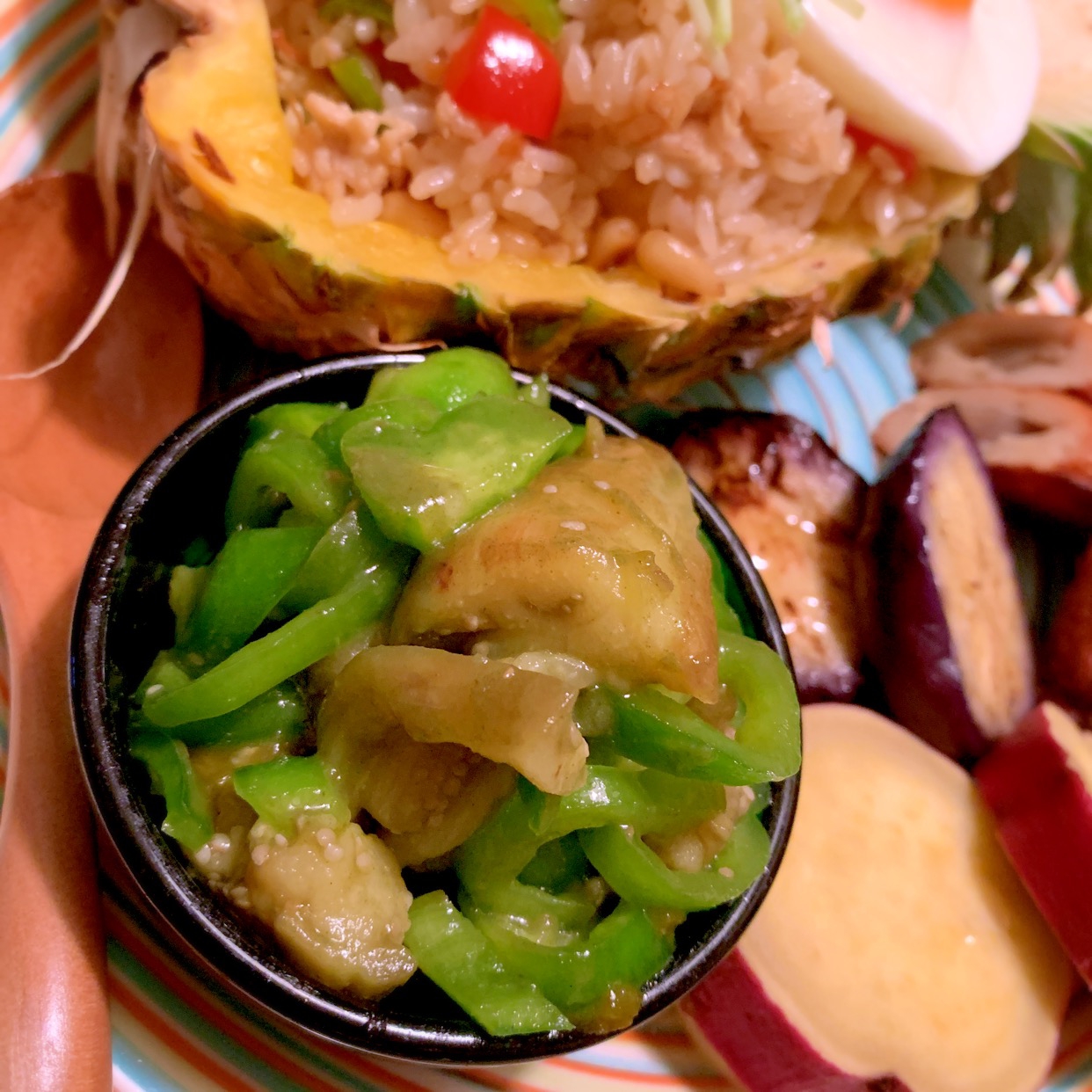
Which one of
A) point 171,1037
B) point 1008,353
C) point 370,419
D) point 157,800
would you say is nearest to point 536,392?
Result: point 370,419

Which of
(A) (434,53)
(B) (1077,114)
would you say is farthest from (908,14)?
(A) (434,53)

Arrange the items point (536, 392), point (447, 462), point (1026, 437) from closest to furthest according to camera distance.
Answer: point (447, 462), point (536, 392), point (1026, 437)

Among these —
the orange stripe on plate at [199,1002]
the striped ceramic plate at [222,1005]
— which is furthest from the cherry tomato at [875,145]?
the orange stripe on plate at [199,1002]

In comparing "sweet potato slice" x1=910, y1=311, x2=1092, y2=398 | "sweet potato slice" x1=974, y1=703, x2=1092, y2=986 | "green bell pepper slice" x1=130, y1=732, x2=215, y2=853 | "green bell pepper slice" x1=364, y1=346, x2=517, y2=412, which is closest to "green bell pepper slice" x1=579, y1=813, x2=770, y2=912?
"green bell pepper slice" x1=130, y1=732, x2=215, y2=853

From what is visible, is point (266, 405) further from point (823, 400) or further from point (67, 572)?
point (823, 400)

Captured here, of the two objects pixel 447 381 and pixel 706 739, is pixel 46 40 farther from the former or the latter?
pixel 706 739

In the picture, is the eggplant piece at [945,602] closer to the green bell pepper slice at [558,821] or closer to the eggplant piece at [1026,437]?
the eggplant piece at [1026,437]
